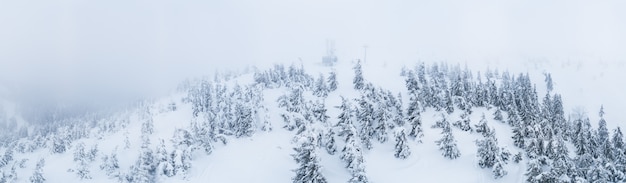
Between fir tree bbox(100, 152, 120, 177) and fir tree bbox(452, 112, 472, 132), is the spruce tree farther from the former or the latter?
fir tree bbox(100, 152, 120, 177)

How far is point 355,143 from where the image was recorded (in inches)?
2254

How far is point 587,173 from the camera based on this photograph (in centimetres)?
5628

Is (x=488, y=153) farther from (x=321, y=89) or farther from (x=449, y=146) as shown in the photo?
(x=321, y=89)

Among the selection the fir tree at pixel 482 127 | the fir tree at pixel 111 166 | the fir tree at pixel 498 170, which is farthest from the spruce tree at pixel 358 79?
the fir tree at pixel 111 166

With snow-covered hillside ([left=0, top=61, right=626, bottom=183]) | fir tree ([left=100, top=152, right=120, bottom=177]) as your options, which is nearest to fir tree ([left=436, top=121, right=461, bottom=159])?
snow-covered hillside ([left=0, top=61, right=626, bottom=183])

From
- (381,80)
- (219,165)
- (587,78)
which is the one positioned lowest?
(219,165)

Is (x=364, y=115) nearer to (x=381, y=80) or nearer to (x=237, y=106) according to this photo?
(x=237, y=106)

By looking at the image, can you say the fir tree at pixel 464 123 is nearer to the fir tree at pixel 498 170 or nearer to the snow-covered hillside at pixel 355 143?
the snow-covered hillside at pixel 355 143

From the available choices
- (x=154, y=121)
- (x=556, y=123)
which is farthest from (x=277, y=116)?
(x=556, y=123)

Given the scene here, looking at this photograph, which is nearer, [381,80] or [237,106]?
[237,106]

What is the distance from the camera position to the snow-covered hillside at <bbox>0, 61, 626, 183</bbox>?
5650 centimetres

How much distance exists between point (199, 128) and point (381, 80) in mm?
42225

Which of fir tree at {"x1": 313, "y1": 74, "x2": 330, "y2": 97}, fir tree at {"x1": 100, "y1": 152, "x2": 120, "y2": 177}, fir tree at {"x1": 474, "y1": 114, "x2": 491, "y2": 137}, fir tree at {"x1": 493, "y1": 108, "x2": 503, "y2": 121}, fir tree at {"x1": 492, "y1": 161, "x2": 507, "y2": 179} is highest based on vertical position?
fir tree at {"x1": 313, "y1": 74, "x2": 330, "y2": 97}

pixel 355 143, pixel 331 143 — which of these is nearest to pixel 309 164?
pixel 355 143
